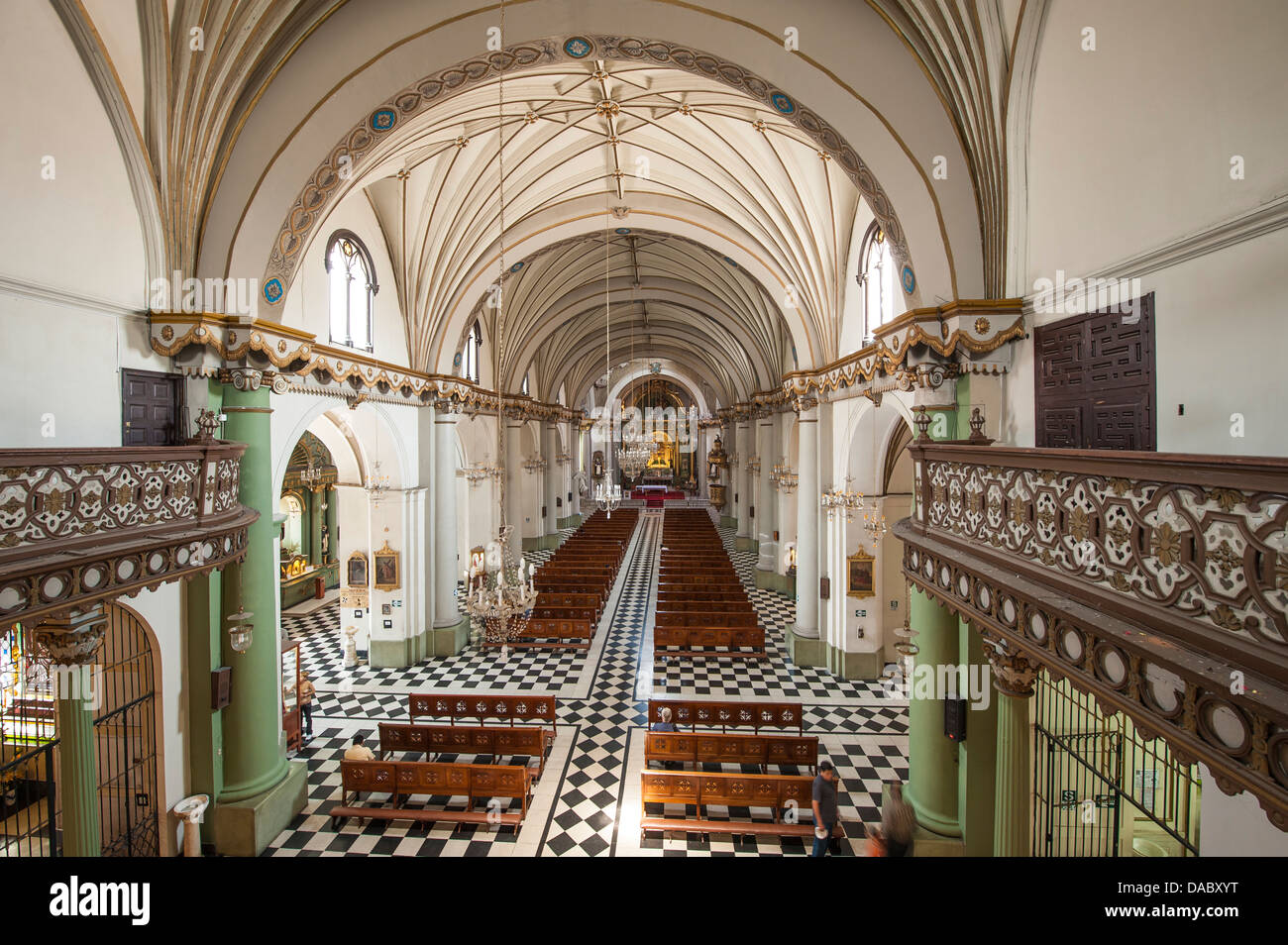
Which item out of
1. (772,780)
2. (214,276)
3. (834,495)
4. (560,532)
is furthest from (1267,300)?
(560,532)

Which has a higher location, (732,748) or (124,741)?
(124,741)

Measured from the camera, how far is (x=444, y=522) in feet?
46.4

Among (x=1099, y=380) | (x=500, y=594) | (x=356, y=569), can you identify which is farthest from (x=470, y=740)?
(x=1099, y=380)

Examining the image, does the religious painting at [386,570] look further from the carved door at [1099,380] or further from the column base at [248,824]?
the carved door at [1099,380]

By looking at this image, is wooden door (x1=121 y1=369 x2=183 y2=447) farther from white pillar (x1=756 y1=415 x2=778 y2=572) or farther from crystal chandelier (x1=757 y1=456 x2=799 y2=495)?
white pillar (x1=756 y1=415 x2=778 y2=572)

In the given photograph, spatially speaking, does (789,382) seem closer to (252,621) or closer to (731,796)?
(731,796)

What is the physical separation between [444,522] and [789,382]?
353 inches

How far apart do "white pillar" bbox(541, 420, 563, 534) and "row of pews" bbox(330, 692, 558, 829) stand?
1895 centimetres

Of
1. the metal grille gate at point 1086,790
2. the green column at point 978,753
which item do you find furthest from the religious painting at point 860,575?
the green column at point 978,753

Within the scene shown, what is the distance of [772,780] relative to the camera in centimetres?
763

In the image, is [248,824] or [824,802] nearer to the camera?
[824,802]

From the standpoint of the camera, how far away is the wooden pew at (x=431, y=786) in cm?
782

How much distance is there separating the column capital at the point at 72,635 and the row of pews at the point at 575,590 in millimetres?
7945
